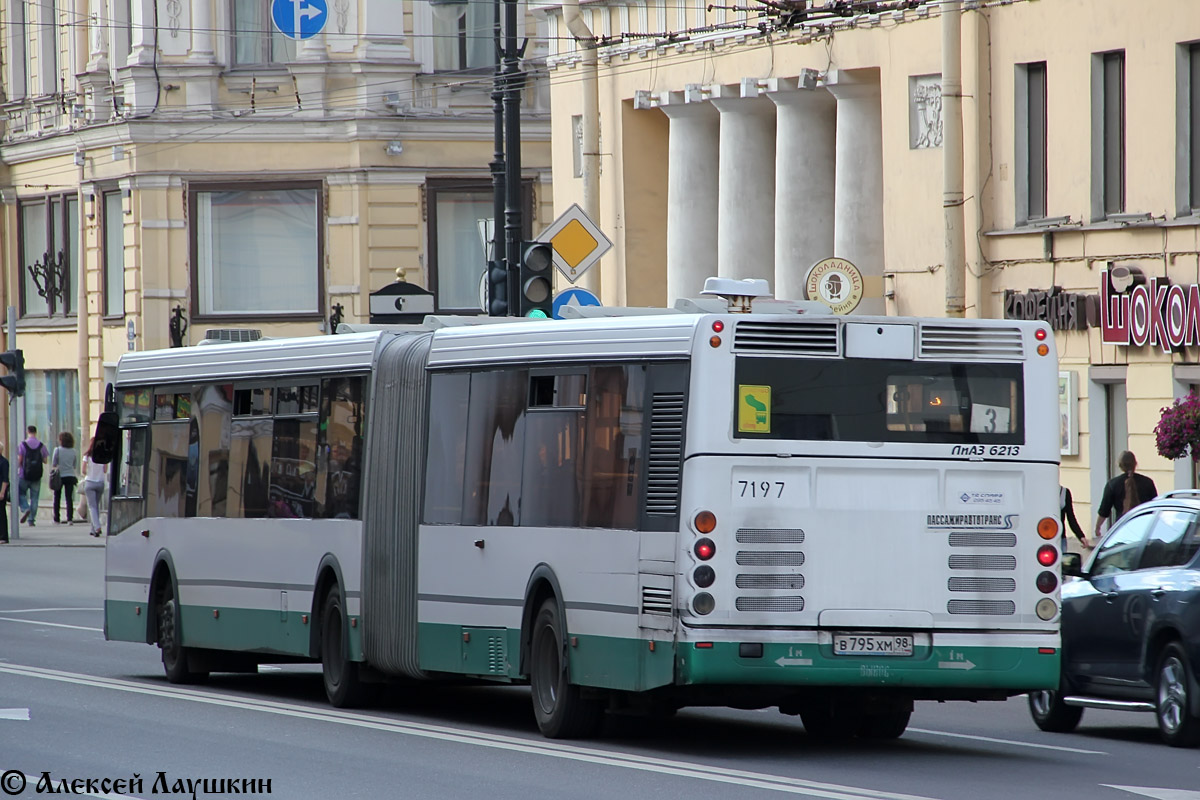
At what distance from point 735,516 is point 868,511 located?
745 mm

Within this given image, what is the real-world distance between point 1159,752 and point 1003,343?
2.60m

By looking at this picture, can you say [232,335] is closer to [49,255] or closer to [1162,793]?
[1162,793]

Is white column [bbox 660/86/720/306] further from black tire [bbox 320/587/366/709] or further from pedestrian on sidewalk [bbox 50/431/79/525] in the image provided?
black tire [bbox 320/587/366/709]

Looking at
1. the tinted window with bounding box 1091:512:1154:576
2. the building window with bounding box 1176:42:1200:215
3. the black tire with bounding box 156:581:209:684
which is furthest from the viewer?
the building window with bounding box 1176:42:1200:215

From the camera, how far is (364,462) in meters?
16.2

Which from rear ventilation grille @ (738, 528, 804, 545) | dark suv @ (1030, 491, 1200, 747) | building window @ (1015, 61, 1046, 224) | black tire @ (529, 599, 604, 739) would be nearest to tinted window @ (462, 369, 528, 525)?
black tire @ (529, 599, 604, 739)

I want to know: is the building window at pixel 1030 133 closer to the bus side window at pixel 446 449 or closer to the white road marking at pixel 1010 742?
the white road marking at pixel 1010 742

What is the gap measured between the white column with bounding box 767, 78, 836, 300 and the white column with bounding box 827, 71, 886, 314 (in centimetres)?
117

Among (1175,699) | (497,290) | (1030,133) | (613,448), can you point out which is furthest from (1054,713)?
(1030,133)

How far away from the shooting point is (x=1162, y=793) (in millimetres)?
11672

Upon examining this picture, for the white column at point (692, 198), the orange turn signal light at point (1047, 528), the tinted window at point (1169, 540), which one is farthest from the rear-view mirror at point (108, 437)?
the white column at point (692, 198)

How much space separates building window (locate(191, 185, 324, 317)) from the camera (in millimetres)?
44656

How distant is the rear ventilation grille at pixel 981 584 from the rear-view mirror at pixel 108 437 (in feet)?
29.1

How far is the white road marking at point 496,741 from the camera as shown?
1141 cm
